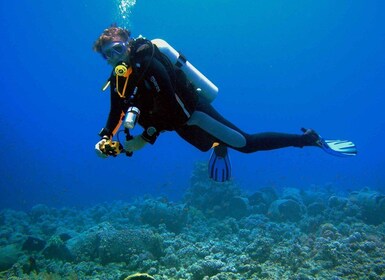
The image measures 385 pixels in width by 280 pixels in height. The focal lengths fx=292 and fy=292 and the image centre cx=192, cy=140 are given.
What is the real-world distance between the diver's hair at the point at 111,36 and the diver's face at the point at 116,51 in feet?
0.28

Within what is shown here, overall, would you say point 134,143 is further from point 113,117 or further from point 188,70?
point 188,70

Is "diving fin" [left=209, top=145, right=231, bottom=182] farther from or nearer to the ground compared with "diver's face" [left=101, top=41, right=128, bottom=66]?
nearer to the ground

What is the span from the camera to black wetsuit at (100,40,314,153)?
4445 mm

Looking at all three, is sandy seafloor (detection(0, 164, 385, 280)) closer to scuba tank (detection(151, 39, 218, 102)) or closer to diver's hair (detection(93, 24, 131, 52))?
scuba tank (detection(151, 39, 218, 102))

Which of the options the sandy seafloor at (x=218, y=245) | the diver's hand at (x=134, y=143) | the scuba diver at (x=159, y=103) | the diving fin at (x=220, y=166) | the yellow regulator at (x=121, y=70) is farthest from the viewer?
the sandy seafloor at (x=218, y=245)

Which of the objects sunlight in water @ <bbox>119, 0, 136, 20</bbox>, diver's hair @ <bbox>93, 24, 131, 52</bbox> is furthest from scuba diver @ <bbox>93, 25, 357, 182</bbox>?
sunlight in water @ <bbox>119, 0, 136, 20</bbox>

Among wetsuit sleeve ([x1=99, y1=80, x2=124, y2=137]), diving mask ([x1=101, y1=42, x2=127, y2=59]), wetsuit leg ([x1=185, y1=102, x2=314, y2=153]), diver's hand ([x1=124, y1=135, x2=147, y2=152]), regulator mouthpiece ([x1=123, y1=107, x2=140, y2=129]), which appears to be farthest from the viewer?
wetsuit leg ([x1=185, y1=102, x2=314, y2=153])

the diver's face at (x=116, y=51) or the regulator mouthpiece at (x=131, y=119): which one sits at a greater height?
the diver's face at (x=116, y=51)

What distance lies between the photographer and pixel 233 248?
325 inches

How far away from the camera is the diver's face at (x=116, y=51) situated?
15.0ft

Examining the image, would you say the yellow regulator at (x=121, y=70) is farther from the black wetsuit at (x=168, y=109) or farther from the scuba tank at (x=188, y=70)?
the scuba tank at (x=188, y=70)

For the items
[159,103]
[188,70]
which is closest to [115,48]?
[159,103]

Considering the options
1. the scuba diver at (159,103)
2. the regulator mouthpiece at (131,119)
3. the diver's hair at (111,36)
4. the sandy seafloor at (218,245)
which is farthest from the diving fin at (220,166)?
the diver's hair at (111,36)

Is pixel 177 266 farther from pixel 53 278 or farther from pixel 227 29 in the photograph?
pixel 227 29
